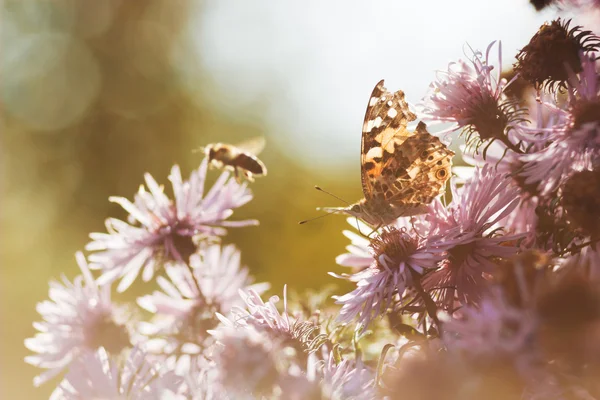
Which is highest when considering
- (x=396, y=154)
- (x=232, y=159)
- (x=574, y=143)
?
(x=232, y=159)

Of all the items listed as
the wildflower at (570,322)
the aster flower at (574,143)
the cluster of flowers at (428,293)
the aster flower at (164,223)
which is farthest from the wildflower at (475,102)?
the wildflower at (570,322)

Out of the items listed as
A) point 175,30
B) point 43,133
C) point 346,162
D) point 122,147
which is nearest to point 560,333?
point 346,162

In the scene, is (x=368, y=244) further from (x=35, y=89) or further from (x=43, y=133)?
(x=35, y=89)

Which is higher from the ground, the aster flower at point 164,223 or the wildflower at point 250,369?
the aster flower at point 164,223

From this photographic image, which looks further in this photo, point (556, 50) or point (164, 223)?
point (164, 223)

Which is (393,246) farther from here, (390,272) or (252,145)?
(252,145)

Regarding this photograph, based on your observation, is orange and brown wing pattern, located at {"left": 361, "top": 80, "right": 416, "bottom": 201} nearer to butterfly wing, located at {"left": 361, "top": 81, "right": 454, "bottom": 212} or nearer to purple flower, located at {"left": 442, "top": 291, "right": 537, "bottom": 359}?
butterfly wing, located at {"left": 361, "top": 81, "right": 454, "bottom": 212}

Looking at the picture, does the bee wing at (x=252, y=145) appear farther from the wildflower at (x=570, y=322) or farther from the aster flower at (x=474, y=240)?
the wildflower at (x=570, y=322)

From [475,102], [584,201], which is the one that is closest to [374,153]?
[475,102]
